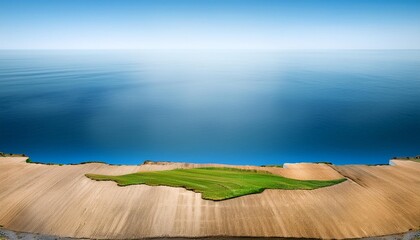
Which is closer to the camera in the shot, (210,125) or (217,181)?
(217,181)

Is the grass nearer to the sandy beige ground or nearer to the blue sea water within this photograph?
the sandy beige ground

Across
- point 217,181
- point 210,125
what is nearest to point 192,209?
point 217,181

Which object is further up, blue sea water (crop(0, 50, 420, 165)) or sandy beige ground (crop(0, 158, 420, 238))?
sandy beige ground (crop(0, 158, 420, 238))

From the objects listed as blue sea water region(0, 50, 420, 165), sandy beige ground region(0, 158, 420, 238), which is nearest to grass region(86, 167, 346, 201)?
sandy beige ground region(0, 158, 420, 238)

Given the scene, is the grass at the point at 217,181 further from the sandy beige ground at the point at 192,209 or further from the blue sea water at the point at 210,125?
the blue sea water at the point at 210,125

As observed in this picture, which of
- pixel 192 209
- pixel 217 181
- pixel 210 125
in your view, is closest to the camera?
pixel 192 209

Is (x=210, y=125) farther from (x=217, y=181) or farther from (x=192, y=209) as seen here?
(x=192, y=209)

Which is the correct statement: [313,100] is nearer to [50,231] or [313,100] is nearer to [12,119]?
[12,119]
